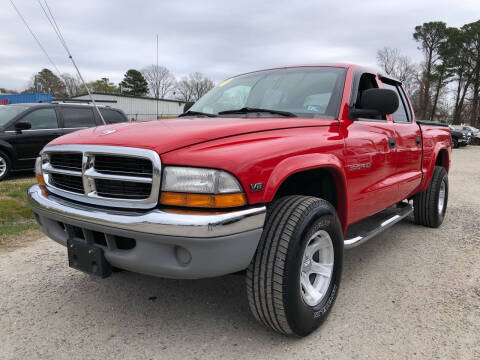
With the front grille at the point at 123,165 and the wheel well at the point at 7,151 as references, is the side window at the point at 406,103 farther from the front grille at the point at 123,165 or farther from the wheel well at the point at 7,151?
the wheel well at the point at 7,151

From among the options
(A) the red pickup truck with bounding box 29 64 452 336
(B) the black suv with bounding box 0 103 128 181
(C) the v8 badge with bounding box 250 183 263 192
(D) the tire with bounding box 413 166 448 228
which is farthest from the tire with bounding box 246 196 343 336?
(B) the black suv with bounding box 0 103 128 181

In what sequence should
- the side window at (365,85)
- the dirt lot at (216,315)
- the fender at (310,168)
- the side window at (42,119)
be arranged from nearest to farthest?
the fender at (310,168) → the dirt lot at (216,315) → the side window at (365,85) → the side window at (42,119)

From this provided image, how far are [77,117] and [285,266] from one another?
7821mm

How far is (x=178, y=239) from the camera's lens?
1773 millimetres

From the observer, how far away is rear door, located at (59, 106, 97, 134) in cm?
818

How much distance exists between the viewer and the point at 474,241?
427 cm

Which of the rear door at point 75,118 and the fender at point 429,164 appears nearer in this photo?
the fender at point 429,164

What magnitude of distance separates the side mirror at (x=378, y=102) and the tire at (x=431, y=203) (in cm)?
227

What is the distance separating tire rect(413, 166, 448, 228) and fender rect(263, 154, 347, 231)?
2439 millimetres

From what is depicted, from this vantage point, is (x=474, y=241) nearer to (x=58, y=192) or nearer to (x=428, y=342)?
(x=428, y=342)

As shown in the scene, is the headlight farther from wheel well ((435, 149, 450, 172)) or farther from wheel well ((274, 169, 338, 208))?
wheel well ((435, 149, 450, 172))

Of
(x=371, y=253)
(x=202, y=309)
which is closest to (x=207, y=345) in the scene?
(x=202, y=309)

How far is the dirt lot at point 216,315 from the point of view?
7.13 ft

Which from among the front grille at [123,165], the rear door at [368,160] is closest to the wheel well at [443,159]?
the rear door at [368,160]
